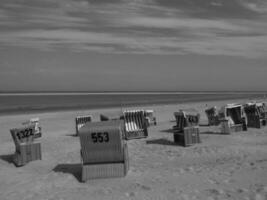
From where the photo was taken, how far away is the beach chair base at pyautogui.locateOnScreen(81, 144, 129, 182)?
10.5 metres

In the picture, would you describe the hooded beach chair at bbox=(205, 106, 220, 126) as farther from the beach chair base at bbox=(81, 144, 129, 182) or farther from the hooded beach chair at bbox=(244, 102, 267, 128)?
the beach chair base at bbox=(81, 144, 129, 182)

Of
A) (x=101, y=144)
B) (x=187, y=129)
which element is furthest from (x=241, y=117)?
(x=101, y=144)

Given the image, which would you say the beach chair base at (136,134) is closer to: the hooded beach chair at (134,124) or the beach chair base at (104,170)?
the hooded beach chair at (134,124)

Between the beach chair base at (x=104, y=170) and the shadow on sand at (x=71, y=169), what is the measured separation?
1.49 feet

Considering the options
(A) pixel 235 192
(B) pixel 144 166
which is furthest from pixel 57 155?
(A) pixel 235 192

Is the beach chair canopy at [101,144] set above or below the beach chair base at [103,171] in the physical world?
above

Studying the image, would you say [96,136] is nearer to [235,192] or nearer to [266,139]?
[235,192]

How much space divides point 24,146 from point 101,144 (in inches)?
166

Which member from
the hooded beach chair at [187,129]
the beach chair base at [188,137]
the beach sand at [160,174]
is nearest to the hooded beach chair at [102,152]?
the beach sand at [160,174]

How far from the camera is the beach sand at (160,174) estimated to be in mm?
8812

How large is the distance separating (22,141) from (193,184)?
24.5 feet

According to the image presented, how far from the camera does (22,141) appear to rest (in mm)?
13844

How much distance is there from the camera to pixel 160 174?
34.5 feet

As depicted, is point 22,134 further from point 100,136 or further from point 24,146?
point 100,136
